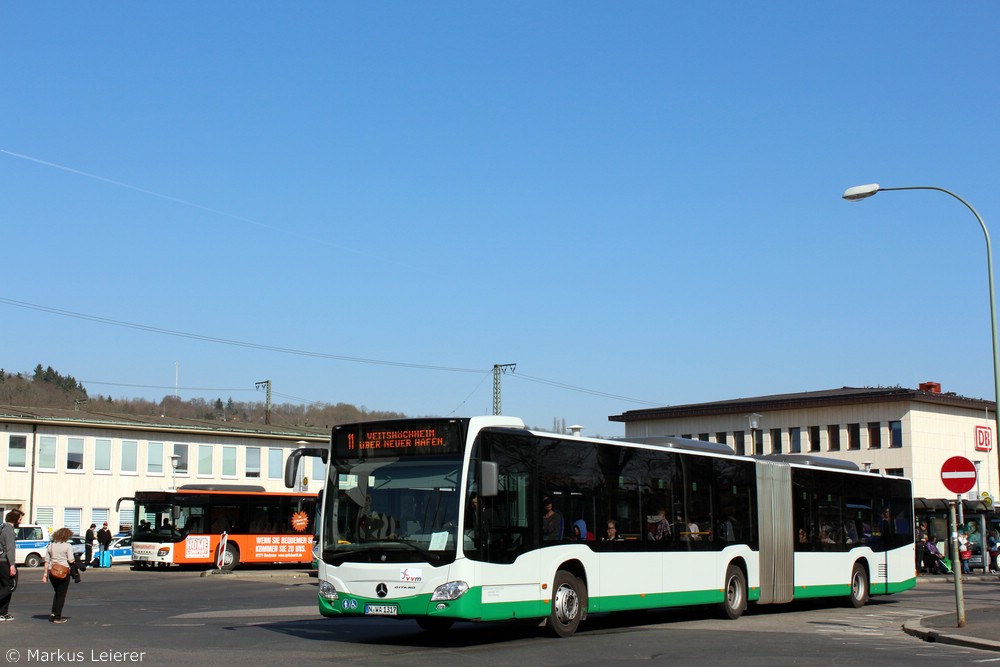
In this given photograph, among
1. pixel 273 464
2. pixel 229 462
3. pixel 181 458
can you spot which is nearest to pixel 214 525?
pixel 181 458

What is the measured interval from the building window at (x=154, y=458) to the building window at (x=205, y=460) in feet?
7.67

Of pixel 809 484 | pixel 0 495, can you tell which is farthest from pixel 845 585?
pixel 0 495

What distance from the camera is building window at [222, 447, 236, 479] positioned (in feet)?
225

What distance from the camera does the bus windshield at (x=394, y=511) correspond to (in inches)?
620

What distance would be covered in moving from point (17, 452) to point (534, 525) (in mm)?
49142

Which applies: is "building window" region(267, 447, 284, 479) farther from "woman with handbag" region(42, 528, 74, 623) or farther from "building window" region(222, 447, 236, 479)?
"woman with handbag" region(42, 528, 74, 623)

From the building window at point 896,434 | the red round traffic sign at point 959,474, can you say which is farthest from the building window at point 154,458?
the red round traffic sign at point 959,474

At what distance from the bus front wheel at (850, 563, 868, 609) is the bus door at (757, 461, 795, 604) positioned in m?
3.08

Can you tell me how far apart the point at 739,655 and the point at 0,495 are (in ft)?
168

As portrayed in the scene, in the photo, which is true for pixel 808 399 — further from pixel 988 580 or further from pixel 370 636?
pixel 370 636

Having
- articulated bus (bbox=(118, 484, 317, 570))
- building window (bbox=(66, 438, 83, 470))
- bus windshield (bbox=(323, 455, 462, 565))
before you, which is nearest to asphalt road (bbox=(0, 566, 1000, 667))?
bus windshield (bbox=(323, 455, 462, 565))

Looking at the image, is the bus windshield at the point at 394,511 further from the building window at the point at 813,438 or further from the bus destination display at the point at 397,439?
the building window at the point at 813,438

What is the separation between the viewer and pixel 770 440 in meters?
76.2

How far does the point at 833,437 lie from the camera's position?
73.4 metres
